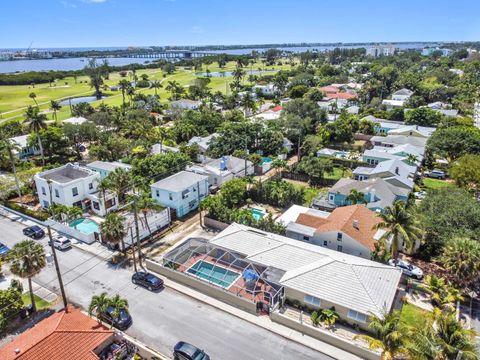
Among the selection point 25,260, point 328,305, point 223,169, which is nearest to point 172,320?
point 25,260

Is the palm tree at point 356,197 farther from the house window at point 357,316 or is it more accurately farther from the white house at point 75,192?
the white house at point 75,192

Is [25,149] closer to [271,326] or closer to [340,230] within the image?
[340,230]

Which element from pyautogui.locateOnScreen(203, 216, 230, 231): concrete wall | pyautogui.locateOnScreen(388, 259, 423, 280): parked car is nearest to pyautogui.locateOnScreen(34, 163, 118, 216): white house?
pyautogui.locateOnScreen(203, 216, 230, 231): concrete wall

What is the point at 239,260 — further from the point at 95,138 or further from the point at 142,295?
the point at 95,138

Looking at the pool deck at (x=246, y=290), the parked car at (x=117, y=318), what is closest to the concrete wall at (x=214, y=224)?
the pool deck at (x=246, y=290)

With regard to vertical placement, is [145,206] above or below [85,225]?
above

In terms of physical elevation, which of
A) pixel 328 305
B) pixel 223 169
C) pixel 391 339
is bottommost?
pixel 328 305

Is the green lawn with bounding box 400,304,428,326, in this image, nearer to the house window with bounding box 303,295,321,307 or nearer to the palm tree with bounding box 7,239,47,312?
the house window with bounding box 303,295,321,307

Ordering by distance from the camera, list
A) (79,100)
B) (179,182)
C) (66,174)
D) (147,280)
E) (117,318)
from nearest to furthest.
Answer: (117,318), (147,280), (179,182), (66,174), (79,100)

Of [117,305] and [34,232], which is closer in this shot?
[117,305]
